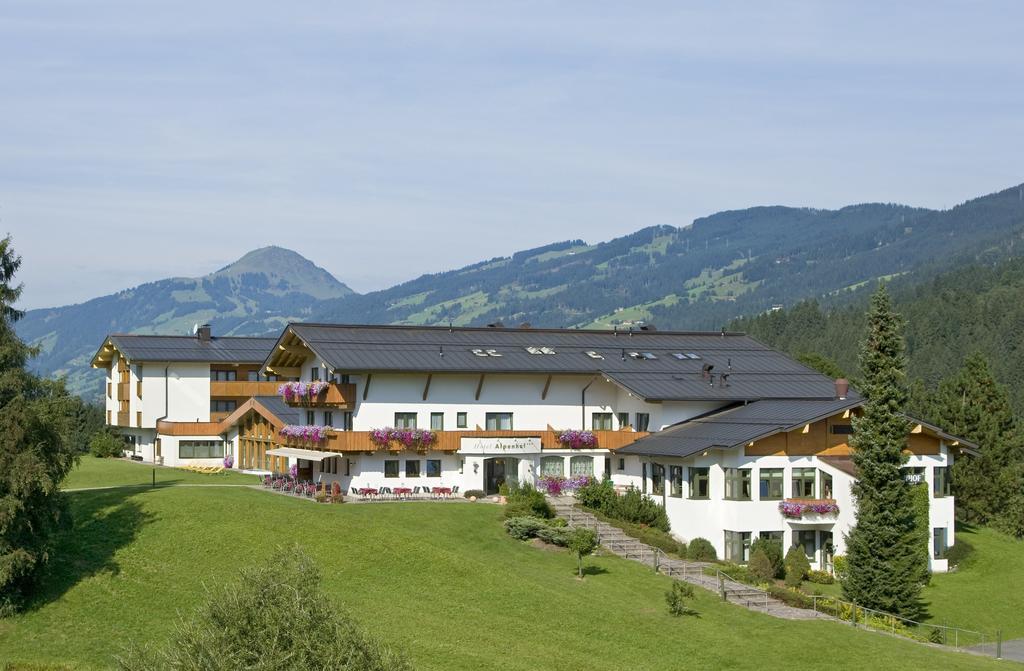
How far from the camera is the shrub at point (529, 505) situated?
58812 mm

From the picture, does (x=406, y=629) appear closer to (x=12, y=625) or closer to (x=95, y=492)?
(x=12, y=625)

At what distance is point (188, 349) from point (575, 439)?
125ft

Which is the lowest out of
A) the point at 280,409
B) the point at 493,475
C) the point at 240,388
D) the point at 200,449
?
the point at 493,475

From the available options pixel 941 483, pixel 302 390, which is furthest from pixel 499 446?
pixel 941 483

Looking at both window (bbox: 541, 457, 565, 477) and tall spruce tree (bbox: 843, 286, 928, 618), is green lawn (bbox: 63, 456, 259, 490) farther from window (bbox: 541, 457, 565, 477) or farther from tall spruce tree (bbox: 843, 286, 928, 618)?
tall spruce tree (bbox: 843, 286, 928, 618)

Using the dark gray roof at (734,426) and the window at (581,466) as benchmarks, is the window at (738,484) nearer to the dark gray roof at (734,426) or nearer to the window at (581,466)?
the dark gray roof at (734,426)

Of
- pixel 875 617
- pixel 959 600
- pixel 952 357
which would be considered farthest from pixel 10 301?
pixel 952 357

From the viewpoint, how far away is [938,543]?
203 ft

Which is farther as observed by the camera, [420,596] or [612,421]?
[612,421]

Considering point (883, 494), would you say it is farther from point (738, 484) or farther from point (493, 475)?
point (493, 475)

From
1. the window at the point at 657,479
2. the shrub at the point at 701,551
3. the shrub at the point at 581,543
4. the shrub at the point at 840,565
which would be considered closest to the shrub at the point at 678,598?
the shrub at the point at 581,543

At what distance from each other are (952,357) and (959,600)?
125 meters

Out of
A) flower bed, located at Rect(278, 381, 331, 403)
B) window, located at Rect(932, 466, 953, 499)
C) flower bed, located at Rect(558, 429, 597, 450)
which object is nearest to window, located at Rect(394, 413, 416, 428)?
flower bed, located at Rect(278, 381, 331, 403)

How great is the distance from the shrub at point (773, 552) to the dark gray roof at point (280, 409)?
95.7 ft
